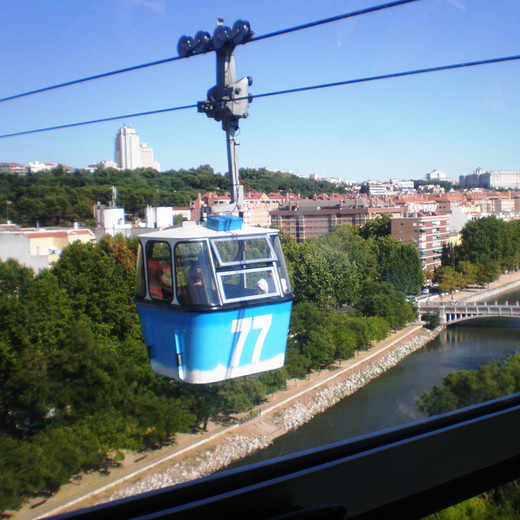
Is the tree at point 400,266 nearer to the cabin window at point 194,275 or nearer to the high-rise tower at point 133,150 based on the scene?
the high-rise tower at point 133,150

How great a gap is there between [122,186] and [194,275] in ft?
4.13

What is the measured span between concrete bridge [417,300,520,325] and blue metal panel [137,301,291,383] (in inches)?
87.1

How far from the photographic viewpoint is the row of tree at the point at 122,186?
6.29ft

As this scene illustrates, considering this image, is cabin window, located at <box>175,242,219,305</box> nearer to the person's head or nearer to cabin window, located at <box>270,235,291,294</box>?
the person's head

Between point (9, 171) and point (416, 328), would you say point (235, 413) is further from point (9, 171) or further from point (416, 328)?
point (9, 171)

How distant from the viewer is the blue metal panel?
3.49 ft

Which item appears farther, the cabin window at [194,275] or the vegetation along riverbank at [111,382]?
the vegetation along riverbank at [111,382]

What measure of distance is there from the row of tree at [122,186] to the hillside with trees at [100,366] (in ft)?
2.29

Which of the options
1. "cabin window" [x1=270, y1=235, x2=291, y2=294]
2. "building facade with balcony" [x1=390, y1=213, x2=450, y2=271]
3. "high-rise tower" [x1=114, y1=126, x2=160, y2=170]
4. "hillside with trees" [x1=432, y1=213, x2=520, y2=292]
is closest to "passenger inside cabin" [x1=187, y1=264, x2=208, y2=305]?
"cabin window" [x1=270, y1=235, x2=291, y2=294]

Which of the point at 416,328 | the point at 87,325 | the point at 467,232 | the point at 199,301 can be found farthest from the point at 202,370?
the point at 467,232

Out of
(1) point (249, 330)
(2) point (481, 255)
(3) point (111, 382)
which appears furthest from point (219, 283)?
(2) point (481, 255)

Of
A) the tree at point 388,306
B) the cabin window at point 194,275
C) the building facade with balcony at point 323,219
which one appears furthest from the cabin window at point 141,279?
the building facade with balcony at point 323,219

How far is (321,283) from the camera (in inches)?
191

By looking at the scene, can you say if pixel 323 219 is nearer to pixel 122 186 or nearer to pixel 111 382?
pixel 111 382
